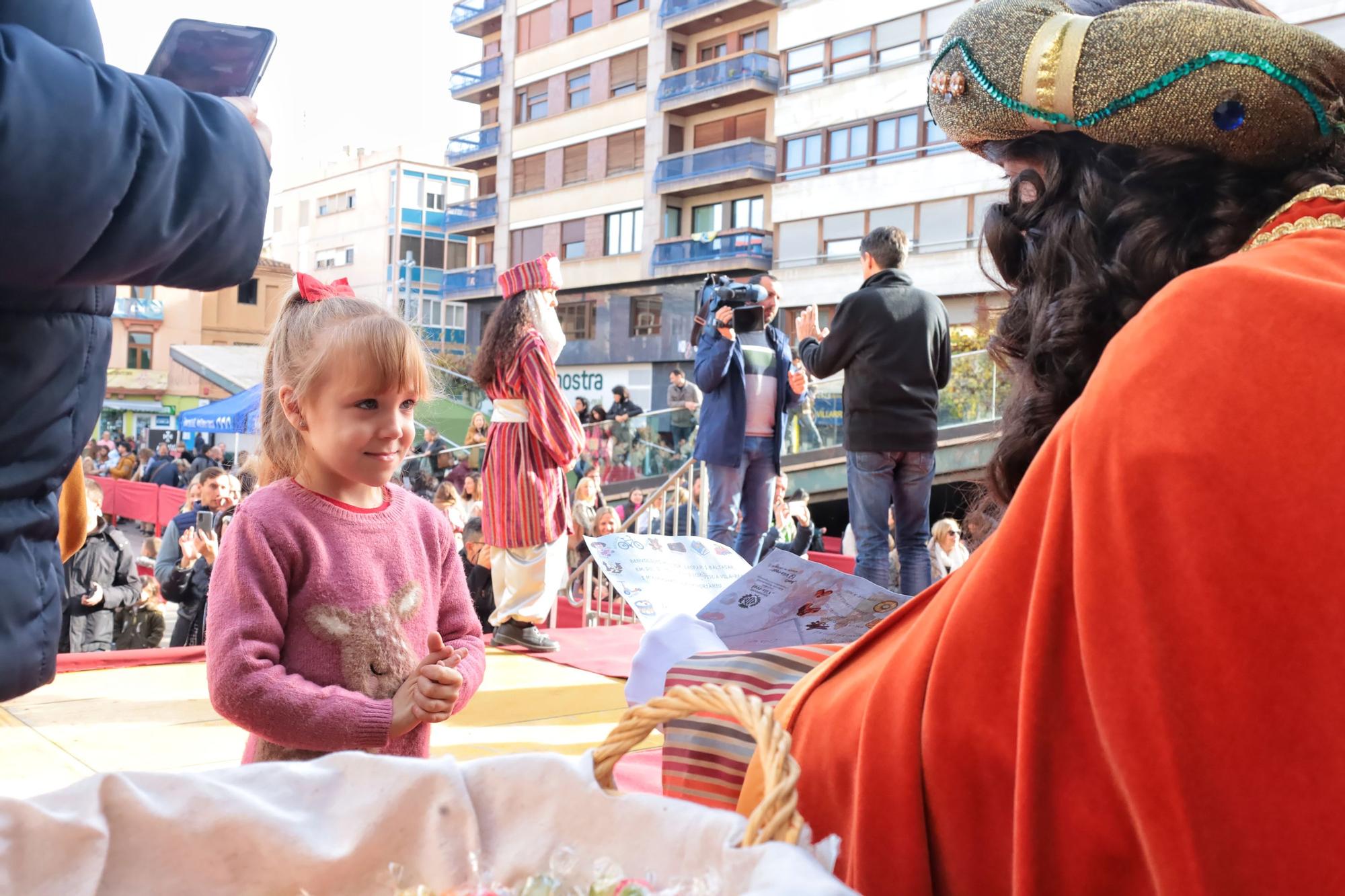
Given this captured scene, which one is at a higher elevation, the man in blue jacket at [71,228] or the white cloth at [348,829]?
the man in blue jacket at [71,228]

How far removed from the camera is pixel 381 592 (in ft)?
6.10

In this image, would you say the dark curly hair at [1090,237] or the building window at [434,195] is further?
the building window at [434,195]

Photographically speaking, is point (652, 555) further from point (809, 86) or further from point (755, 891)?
point (809, 86)

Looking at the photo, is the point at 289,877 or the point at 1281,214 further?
the point at 1281,214

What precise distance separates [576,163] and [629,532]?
86.6ft

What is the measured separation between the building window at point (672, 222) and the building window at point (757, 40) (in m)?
4.39

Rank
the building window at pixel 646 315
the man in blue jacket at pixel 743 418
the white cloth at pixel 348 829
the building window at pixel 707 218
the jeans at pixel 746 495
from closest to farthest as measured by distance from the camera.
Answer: the white cloth at pixel 348 829, the man in blue jacket at pixel 743 418, the jeans at pixel 746 495, the building window at pixel 707 218, the building window at pixel 646 315

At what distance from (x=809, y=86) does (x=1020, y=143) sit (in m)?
26.5

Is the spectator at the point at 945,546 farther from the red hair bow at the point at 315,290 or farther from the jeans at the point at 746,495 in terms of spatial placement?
the red hair bow at the point at 315,290

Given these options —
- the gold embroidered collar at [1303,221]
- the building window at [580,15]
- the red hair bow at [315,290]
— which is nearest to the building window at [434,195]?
the building window at [580,15]

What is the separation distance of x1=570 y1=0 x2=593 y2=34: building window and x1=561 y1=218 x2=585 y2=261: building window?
5776mm

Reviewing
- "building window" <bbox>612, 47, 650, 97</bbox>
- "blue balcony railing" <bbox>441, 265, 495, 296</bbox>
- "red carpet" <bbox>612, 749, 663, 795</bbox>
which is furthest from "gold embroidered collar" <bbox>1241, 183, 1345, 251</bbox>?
"blue balcony railing" <bbox>441, 265, 495, 296</bbox>

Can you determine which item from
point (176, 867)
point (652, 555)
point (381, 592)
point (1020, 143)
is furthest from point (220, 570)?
point (1020, 143)

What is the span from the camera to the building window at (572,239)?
3198 centimetres
